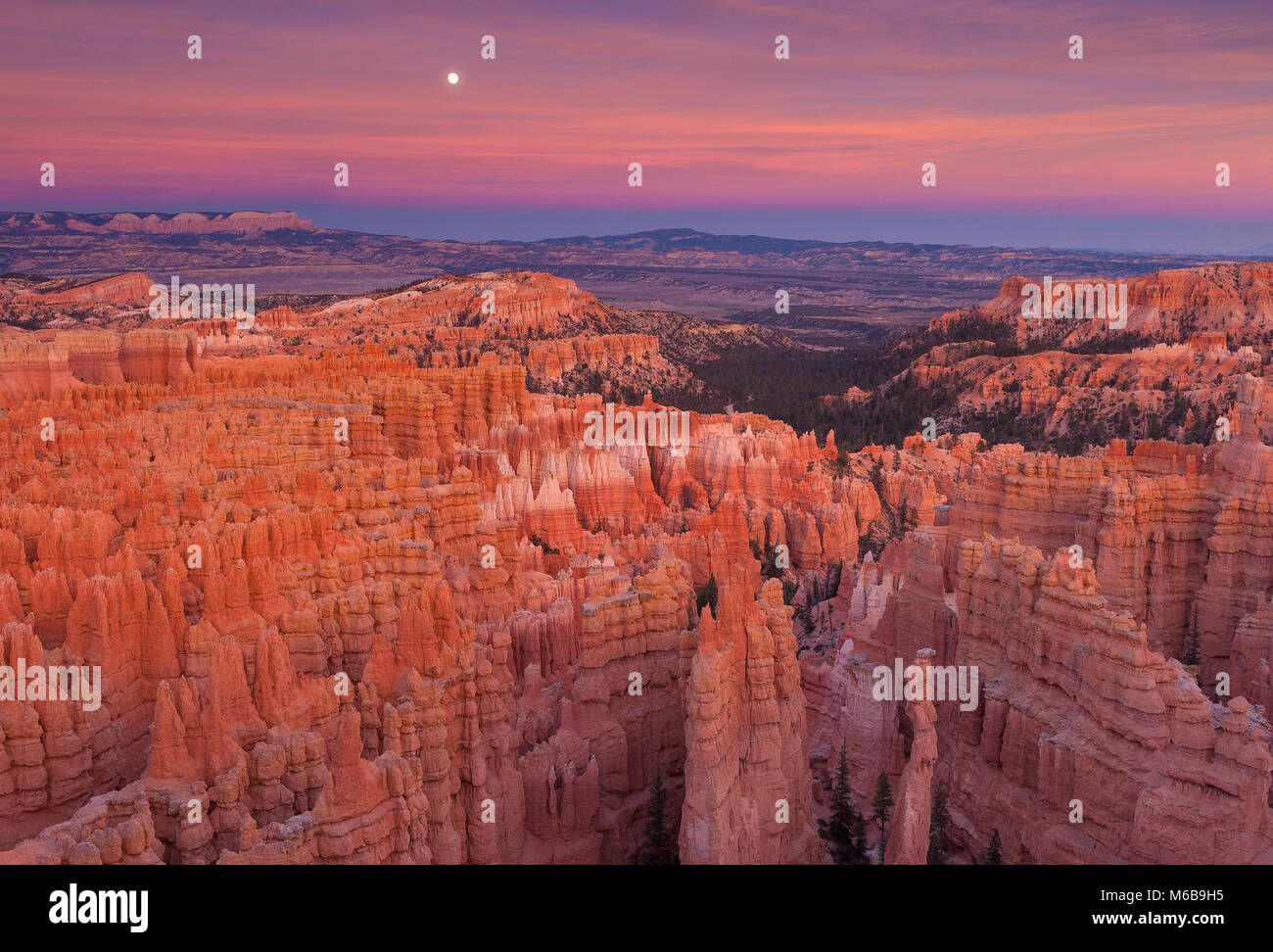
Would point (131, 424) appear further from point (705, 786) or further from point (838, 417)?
point (838, 417)

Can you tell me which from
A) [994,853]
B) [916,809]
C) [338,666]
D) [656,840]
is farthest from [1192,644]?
[338,666]

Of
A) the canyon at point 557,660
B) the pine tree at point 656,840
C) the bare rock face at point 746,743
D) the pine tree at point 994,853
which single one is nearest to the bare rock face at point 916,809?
the canyon at point 557,660

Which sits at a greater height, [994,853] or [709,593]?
[709,593]

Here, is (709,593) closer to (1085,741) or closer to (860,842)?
(860,842)

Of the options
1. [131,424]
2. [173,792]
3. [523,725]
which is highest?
[131,424]

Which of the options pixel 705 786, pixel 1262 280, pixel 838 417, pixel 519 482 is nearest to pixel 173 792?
pixel 705 786

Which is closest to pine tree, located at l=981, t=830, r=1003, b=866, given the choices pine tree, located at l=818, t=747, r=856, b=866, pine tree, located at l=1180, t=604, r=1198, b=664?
pine tree, located at l=818, t=747, r=856, b=866
